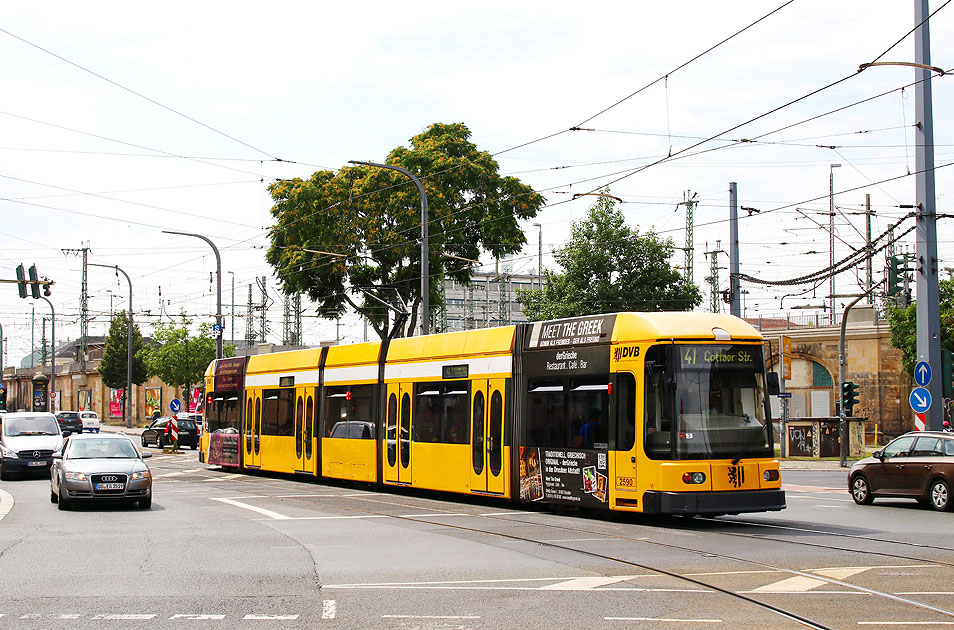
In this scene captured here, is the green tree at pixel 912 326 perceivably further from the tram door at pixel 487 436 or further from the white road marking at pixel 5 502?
the white road marking at pixel 5 502

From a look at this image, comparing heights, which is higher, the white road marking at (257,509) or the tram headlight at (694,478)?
the tram headlight at (694,478)

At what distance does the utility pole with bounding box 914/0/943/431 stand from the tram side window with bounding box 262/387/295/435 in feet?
49.2

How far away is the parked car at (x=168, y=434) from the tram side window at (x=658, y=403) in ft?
128

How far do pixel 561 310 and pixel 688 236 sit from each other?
9064 millimetres

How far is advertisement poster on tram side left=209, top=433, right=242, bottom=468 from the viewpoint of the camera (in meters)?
31.7

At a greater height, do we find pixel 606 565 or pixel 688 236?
pixel 688 236

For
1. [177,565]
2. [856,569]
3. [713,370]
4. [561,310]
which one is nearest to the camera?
[856,569]

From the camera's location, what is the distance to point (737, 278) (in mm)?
36156

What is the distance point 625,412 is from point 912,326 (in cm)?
3156

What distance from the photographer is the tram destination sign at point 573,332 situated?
1730 centimetres

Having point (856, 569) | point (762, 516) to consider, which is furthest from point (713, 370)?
point (856, 569)

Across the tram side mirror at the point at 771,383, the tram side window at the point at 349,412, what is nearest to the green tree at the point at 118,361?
the tram side window at the point at 349,412

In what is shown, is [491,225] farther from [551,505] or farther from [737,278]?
[551,505]

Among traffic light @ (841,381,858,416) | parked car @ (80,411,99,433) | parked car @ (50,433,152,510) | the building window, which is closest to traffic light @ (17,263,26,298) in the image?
parked car @ (50,433,152,510)
